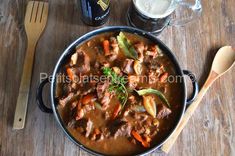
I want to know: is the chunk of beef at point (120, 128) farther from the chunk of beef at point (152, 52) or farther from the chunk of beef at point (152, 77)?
the chunk of beef at point (152, 52)

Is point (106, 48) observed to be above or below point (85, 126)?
above

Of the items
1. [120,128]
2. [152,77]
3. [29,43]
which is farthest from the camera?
[29,43]

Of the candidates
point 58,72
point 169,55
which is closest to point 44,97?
point 58,72

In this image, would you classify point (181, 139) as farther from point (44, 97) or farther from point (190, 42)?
point (44, 97)

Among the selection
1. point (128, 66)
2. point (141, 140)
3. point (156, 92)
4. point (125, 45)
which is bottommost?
point (141, 140)

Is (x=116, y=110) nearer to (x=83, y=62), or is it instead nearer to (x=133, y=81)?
(x=133, y=81)

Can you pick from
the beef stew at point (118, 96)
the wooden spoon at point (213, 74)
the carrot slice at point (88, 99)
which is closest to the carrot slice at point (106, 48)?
the beef stew at point (118, 96)

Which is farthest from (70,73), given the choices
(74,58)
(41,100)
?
(41,100)

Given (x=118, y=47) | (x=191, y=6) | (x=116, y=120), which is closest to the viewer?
(x=116, y=120)
